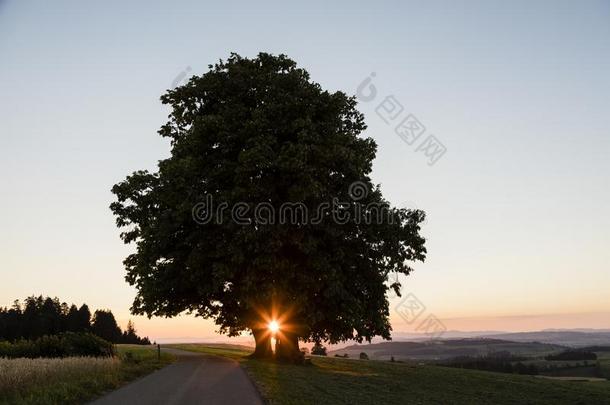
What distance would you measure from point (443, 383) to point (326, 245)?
433 inches

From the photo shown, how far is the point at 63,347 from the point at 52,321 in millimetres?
74192

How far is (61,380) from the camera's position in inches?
795

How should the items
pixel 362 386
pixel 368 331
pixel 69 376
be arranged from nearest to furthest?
pixel 69 376
pixel 362 386
pixel 368 331

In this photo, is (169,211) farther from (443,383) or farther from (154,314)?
(443,383)

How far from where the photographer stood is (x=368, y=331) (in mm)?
36031

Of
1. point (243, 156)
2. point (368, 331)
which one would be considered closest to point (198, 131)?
point (243, 156)

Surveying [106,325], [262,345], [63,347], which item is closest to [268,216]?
[262,345]

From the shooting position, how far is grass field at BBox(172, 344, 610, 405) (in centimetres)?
2012

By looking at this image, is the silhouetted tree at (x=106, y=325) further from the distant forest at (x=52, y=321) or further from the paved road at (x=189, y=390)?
the paved road at (x=189, y=390)

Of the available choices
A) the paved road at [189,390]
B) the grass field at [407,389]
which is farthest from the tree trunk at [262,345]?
the paved road at [189,390]

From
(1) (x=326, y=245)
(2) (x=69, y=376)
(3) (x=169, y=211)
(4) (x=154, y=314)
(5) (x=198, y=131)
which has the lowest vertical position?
(2) (x=69, y=376)

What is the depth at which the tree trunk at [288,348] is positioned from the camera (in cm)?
3594

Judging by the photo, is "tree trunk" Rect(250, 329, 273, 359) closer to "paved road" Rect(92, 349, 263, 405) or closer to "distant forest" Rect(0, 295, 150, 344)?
"paved road" Rect(92, 349, 263, 405)

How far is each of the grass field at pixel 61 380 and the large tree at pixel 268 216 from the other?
8.92 m
